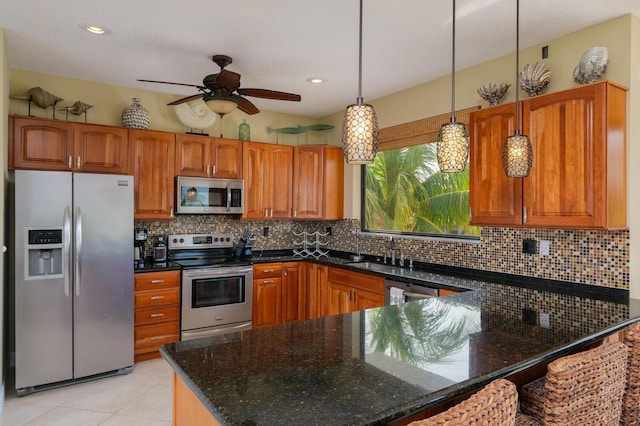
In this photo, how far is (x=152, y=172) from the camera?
4.01m

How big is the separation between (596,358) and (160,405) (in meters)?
2.79

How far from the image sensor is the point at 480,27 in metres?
2.74

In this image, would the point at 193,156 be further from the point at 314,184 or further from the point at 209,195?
the point at 314,184

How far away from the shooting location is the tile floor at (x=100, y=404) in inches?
109

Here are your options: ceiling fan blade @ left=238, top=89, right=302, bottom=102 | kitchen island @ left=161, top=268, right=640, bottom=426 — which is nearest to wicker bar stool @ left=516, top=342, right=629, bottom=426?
kitchen island @ left=161, top=268, right=640, bottom=426

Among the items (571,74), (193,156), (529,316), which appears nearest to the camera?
(529,316)

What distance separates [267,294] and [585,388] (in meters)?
3.43

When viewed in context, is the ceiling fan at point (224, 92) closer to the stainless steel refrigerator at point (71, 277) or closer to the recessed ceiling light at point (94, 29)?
the recessed ceiling light at point (94, 29)

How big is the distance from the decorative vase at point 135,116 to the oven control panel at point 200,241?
1.18m

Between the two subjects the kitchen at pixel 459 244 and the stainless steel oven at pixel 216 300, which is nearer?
the kitchen at pixel 459 244

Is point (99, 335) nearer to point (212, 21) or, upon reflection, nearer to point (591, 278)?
point (212, 21)

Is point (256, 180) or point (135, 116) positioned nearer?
point (135, 116)

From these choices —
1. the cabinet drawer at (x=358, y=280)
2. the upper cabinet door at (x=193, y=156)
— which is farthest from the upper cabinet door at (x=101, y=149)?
the cabinet drawer at (x=358, y=280)

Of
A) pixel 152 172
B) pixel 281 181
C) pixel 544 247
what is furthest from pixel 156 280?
pixel 544 247
